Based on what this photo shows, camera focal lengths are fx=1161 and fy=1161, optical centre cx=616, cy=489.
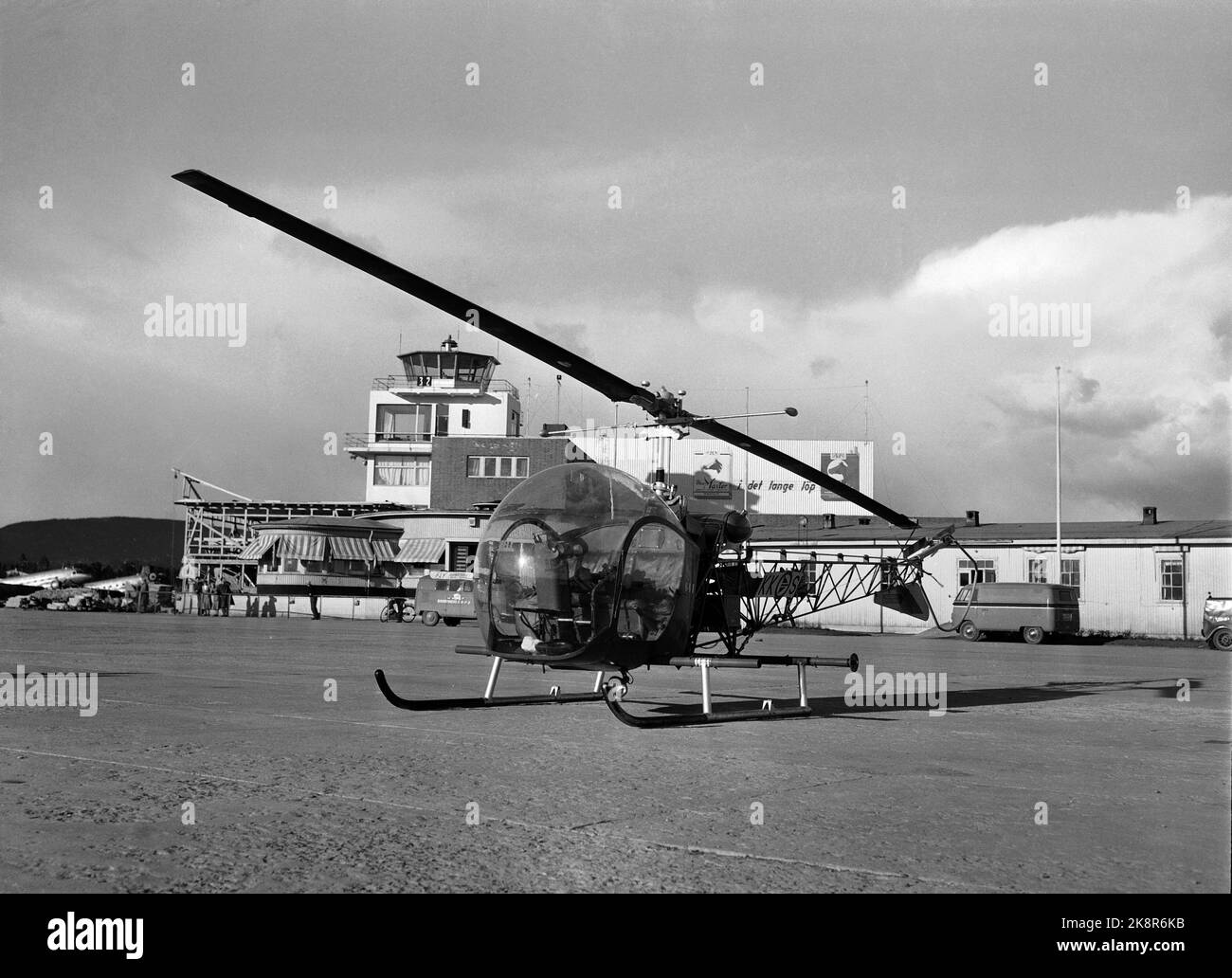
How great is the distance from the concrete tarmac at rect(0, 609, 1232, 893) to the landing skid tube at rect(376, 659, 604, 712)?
0.15m

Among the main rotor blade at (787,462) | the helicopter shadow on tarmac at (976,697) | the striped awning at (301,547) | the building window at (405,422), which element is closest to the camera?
the main rotor blade at (787,462)

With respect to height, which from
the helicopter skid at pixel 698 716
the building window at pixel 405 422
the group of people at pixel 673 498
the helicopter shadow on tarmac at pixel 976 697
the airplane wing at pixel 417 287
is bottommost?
the helicopter shadow on tarmac at pixel 976 697

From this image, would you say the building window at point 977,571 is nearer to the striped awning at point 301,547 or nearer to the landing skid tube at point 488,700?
the landing skid tube at point 488,700

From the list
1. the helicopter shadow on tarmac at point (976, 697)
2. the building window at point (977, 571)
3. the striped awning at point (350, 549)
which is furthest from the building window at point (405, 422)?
the helicopter shadow on tarmac at point (976, 697)

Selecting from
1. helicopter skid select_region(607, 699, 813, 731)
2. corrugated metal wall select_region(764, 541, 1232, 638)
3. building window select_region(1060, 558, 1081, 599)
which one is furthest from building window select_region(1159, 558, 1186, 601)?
helicopter skid select_region(607, 699, 813, 731)

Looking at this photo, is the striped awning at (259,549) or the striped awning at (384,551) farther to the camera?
the striped awning at (384,551)

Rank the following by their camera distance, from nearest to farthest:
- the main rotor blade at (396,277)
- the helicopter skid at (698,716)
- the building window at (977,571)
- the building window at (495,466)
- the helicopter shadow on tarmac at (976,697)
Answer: the main rotor blade at (396,277) → the helicopter skid at (698,716) → the helicopter shadow on tarmac at (976,697) → the building window at (977,571) → the building window at (495,466)

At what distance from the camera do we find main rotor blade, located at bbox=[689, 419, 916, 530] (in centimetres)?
1152

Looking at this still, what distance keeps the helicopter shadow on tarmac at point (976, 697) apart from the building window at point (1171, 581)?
23.1 m

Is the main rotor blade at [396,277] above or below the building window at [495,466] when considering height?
→ below

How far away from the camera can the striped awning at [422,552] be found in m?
69.7

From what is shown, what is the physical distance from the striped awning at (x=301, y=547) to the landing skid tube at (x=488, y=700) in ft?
185
